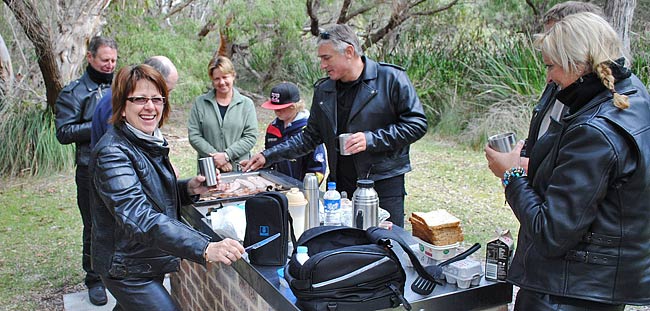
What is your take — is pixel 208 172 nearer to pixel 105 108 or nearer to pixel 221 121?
pixel 105 108

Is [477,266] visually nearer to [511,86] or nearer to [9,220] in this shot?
[9,220]

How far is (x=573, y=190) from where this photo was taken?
1848mm

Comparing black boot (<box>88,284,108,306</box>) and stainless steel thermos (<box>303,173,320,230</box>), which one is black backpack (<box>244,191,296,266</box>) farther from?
black boot (<box>88,284,108,306</box>)

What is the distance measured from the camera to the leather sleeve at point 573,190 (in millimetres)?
1832

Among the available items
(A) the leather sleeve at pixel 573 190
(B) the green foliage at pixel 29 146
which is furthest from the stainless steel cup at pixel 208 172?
(B) the green foliage at pixel 29 146

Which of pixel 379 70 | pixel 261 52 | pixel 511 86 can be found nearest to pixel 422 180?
pixel 511 86

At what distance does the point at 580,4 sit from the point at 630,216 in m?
1.33

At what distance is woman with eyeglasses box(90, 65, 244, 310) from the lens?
2424 mm

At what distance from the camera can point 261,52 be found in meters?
14.8

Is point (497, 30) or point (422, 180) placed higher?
point (497, 30)

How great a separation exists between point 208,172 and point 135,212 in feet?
2.49

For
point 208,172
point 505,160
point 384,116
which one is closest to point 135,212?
point 208,172

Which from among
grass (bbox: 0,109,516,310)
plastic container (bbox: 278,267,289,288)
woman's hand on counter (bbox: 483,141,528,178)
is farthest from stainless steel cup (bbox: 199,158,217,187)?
grass (bbox: 0,109,516,310)

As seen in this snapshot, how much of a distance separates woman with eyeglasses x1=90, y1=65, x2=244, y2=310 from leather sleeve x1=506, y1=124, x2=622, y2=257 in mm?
1234
